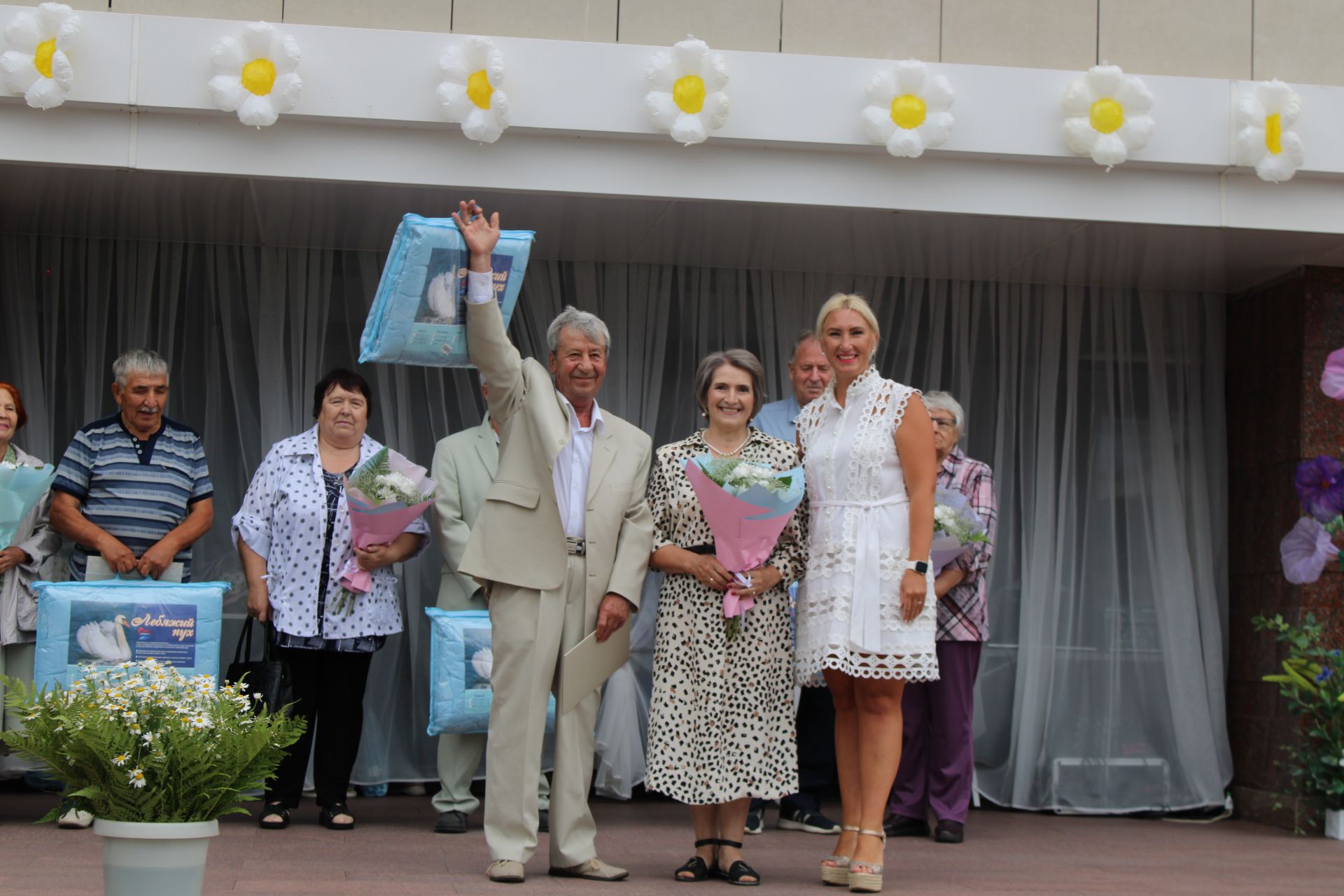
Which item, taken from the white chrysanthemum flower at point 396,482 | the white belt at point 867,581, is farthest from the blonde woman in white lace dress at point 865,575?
the white chrysanthemum flower at point 396,482

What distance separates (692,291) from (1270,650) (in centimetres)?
308

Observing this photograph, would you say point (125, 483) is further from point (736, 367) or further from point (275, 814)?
point (736, 367)

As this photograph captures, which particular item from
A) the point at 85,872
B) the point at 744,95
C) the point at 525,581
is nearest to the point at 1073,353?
the point at 744,95

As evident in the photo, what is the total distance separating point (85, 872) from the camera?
4312 millimetres

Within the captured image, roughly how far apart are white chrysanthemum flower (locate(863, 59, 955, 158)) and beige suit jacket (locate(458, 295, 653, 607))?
1919 mm

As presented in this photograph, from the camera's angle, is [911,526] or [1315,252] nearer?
[911,526]

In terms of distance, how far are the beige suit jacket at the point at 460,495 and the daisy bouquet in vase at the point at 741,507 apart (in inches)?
66.9

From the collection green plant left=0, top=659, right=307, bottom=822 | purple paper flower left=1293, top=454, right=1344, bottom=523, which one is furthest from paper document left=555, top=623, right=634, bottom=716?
purple paper flower left=1293, top=454, right=1344, bottom=523

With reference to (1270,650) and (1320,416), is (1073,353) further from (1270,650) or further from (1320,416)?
(1270,650)

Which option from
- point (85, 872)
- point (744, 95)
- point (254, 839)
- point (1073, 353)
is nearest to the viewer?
point (85, 872)

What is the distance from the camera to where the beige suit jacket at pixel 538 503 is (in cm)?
437

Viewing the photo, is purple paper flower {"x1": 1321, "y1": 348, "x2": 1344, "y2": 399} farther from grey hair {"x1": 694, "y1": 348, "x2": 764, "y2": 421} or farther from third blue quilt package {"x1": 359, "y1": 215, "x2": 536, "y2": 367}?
third blue quilt package {"x1": 359, "y1": 215, "x2": 536, "y2": 367}

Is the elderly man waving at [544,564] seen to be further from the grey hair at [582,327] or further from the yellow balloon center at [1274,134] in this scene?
the yellow balloon center at [1274,134]

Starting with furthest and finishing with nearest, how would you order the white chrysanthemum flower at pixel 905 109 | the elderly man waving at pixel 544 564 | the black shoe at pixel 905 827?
the black shoe at pixel 905 827 → the white chrysanthemum flower at pixel 905 109 → the elderly man waving at pixel 544 564
